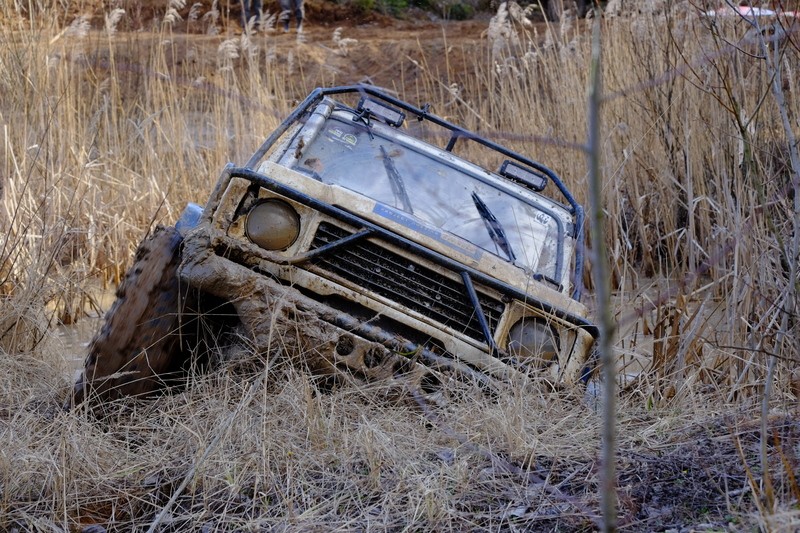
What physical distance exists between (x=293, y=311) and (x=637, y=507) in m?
1.43

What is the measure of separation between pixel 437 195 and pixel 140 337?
55.6 inches

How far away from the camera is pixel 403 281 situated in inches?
151

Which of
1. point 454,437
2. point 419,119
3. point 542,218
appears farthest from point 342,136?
point 454,437

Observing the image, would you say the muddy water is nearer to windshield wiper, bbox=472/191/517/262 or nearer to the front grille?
the front grille

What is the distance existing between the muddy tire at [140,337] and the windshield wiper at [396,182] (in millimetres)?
946

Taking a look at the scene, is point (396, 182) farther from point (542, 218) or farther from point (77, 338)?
point (77, 338)

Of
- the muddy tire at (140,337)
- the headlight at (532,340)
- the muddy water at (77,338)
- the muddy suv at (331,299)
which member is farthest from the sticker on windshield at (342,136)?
the muddy water at (77,338)

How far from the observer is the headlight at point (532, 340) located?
12.7 feet

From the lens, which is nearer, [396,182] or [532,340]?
[532,340]

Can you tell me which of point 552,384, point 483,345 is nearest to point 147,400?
point 483,345

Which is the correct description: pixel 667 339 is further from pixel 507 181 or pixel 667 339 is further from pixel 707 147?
pixel 707 147

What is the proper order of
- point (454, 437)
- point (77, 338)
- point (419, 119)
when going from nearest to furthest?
point (454, 437), point (419, 119), point (77, 338)

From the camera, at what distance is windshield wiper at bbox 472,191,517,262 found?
13.6ft

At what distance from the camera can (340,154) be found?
Result: 4422 mm
